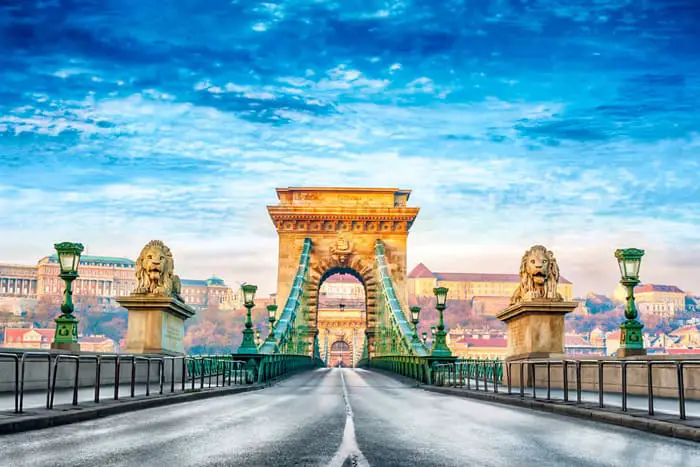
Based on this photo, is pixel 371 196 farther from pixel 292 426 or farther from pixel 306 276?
pixel 292 426

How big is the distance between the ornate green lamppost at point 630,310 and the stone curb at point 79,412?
392 inches

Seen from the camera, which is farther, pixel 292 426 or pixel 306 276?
pixel 306 276

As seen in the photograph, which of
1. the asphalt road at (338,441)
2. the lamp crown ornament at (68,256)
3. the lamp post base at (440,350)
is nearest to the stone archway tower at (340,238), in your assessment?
the lamp post base at (440,350)

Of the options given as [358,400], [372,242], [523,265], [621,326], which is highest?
[372,242]

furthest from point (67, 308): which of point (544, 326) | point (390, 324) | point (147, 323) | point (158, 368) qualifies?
point (390, 324)

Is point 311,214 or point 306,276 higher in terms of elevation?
point 311,214

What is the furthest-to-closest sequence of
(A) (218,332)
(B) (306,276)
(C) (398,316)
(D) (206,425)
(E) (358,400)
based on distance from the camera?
(A) (218,332) < (B) (306,276) < (C) (398,316) < (E) (358,400) < (D) (206,425)

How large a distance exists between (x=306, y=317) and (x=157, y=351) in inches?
1973

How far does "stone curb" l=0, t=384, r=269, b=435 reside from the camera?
1144 centimetres

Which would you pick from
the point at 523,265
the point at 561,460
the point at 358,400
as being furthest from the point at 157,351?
the point at 561,460

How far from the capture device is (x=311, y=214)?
74.9 m

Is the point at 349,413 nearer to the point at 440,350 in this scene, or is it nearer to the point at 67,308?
the point at 67,308

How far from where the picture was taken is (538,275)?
2336 centimetres

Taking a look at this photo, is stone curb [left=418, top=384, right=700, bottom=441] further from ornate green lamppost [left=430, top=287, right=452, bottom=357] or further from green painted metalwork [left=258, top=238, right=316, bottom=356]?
green painted metalwork [left=258, top=238, right=316, bottom=356]
